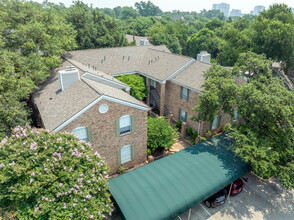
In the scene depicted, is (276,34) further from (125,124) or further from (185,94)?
(125,124)

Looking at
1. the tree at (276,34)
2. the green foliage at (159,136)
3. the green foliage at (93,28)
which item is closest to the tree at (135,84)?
the green foliage at (159,136)

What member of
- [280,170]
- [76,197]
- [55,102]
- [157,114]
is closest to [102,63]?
[157,114]

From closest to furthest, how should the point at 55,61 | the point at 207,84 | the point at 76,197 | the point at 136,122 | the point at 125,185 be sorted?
the point at 76,197 < the point at 125,185 < the point at 136,122 < the point at 207,84 < the point at 55,61

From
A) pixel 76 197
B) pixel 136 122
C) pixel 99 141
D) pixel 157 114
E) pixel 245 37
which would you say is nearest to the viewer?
pixel 76 197

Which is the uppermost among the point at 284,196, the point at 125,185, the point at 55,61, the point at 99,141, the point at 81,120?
the point at 55,61

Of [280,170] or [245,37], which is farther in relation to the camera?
[245,37]

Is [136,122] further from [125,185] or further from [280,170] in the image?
[280,170]
